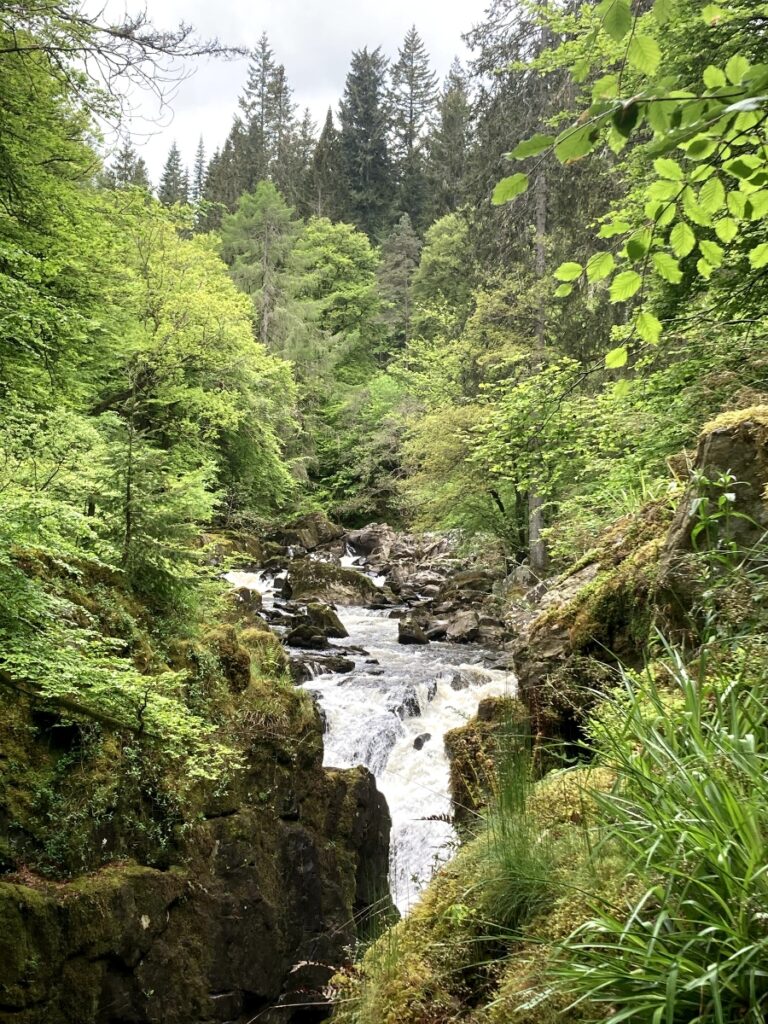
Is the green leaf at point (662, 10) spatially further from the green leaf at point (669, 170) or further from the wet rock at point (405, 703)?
the wet rock at point (405, 703)

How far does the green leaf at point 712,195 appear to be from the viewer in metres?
1.60

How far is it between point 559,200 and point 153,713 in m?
15.5

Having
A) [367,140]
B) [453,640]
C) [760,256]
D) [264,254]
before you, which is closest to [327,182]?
[367,140]

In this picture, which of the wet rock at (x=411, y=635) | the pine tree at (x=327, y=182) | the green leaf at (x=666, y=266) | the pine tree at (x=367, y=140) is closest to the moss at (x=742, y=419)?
the green leaf at (x=666, y=266)

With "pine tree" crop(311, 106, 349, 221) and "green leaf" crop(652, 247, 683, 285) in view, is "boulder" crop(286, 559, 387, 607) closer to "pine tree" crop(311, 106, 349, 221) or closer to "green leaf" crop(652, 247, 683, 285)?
"green leaf" crop(652, 247, 683, 285)

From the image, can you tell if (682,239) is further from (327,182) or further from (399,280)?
(327,182)

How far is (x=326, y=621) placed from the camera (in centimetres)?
1410

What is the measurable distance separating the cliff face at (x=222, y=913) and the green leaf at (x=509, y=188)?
3.02m

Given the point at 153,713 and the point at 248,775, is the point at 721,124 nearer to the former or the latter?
the point at 153,713

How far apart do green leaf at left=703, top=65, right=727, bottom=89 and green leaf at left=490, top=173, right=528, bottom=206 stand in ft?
1.61

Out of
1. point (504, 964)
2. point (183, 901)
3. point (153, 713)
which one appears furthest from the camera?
point (183, 901)

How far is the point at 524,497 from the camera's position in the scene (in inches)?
648

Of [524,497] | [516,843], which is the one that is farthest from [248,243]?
[516,843]

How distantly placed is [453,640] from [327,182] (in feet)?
130
